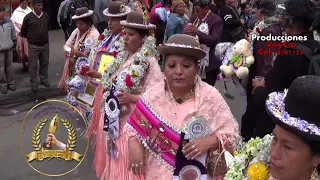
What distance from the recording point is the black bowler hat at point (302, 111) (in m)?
1.83

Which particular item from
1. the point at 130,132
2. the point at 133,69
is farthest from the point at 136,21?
the point at 130,132

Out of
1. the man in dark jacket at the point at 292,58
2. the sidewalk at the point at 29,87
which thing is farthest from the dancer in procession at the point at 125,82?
the sidewalk at the point at 29,87

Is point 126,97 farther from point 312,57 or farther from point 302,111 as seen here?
point 302,111

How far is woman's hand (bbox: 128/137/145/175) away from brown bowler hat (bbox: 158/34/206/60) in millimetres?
682

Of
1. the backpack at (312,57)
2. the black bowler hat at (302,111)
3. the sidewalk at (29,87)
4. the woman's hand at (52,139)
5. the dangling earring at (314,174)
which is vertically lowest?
the sidewalk at (29,87)

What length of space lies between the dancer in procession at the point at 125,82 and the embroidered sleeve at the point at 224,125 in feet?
3.63

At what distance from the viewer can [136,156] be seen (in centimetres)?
313

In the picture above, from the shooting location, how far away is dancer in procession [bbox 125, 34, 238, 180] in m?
3.09

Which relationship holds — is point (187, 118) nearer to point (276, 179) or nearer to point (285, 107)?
point (276, 179)

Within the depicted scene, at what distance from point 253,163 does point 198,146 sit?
0.76 m

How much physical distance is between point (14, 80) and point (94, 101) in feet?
13.6

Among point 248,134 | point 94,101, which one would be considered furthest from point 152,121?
point 94,101

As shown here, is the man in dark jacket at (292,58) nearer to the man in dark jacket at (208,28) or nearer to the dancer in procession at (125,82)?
the dancer in procession at (125,82)

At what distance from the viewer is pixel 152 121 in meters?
3.14
